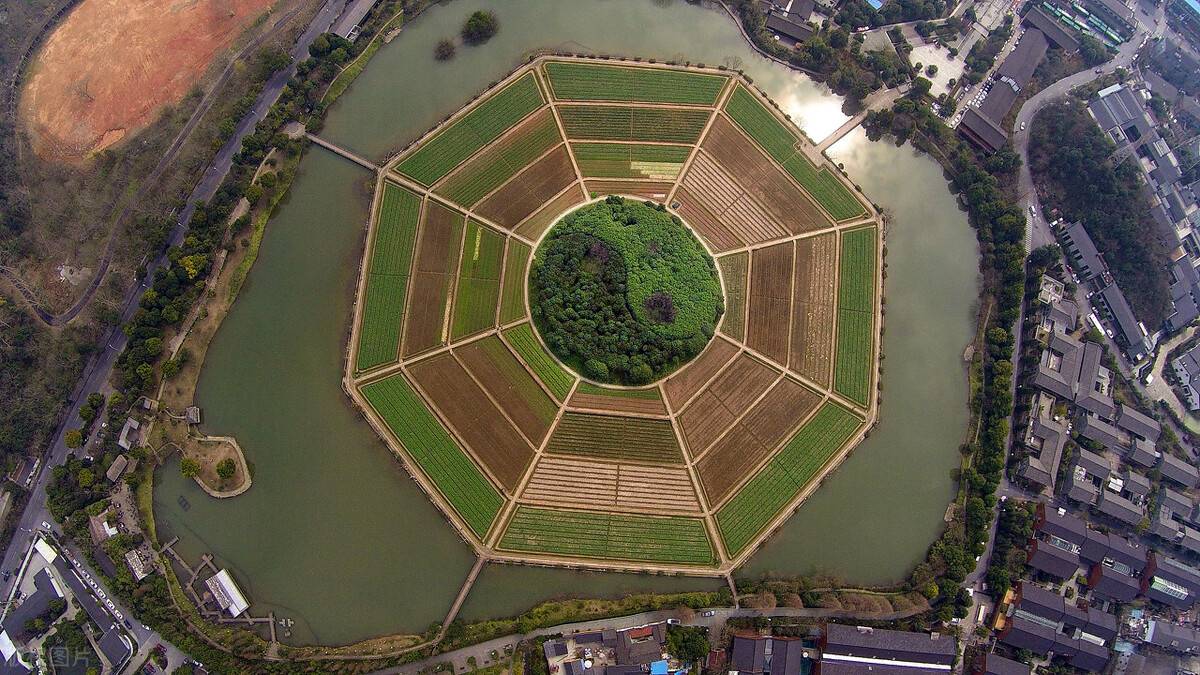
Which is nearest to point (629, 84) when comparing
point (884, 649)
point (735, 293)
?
point (735, 293)

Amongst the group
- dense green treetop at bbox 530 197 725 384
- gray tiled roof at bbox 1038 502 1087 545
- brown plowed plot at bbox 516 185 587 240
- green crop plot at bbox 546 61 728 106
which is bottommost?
gray tiled roof at bbox 1038 502 1087 545

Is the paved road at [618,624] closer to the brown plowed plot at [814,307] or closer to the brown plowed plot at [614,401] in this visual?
the brown plowed plot at [614,401]

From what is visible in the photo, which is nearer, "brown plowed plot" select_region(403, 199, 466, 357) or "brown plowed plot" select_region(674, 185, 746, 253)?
"brown plowed plot" select_region(403, 199, 466, 357)

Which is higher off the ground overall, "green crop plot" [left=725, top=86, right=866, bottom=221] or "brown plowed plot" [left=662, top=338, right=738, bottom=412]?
"green crop plot" [left=725, top=86, right=866, bottom=221]

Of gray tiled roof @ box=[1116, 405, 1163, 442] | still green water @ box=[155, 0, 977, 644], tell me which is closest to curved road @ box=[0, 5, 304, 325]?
still green water @ box=[155, 0, 977, 644]

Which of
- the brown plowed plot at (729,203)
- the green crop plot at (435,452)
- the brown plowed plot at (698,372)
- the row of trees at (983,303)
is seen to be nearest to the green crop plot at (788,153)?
the brown plowed plot at (729,203)

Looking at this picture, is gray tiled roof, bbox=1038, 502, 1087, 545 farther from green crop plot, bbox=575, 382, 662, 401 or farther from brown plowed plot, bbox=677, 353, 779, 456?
green crop plot, bbox=575, 382, 662, 401
